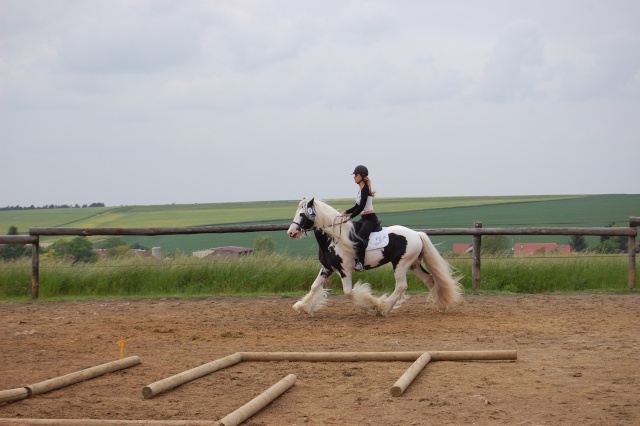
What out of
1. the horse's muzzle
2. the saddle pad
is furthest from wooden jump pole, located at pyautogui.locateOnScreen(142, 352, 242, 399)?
the saddle pad

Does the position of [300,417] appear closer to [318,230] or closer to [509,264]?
[318,230]

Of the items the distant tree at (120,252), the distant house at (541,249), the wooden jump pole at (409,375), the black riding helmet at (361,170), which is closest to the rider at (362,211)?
the black riding helmet at (361,170)

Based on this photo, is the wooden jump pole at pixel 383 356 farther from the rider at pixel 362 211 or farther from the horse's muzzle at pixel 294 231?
the rider at pixel 362 211

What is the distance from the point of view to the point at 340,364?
863 centimetres

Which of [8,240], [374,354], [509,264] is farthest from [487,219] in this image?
[374,354]

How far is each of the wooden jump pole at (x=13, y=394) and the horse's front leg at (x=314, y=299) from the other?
19.1 ft

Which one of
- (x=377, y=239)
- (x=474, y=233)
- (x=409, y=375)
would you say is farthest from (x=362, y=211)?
(x=409, y=375)

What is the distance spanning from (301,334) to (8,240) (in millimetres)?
7353

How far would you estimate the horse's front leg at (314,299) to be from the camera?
12609 mm

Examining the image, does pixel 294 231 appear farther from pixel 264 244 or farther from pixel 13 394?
pixel 264 244

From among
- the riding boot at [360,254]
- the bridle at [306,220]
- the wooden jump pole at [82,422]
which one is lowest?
the wooden jump pole at [82,422]

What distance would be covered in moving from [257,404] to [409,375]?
5.13 ft

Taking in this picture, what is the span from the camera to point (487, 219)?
54.3 metres

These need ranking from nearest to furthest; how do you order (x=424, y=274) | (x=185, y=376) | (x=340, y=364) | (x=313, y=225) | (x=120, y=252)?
(x=185, y=376)
(x=340, y=364)
(x=313, y=225)
(x=424, y=274)
(x=120, y=252)
